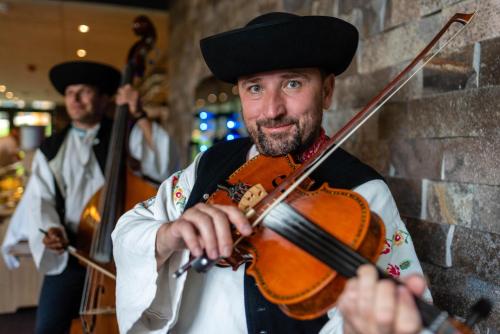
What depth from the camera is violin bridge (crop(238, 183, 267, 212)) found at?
84 cm

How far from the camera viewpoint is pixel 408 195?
4.20ft

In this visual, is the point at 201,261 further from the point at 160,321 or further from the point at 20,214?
the point at 20,214

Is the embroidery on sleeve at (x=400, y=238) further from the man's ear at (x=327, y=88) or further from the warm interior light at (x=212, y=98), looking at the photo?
the warm interior light at (x=212, y=98)

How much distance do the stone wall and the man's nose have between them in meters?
0.42

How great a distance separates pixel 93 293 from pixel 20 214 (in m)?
0.66

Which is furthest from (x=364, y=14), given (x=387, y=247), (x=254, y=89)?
(x=387, y=247)

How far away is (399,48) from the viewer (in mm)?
1317

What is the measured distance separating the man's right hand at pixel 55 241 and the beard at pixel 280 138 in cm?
117

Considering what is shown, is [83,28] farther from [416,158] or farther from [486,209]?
[486,209]

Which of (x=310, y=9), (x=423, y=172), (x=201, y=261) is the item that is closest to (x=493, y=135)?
(x=423, y=172)

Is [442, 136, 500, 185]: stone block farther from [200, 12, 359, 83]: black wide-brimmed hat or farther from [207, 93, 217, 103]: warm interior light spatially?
[207, 93, 217, 103]: warm interior light

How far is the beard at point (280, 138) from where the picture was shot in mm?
1011

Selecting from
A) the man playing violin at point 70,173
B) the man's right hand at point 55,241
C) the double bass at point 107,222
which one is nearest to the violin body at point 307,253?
the double bass at point 107,222

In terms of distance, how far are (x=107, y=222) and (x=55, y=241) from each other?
0.23 metres
